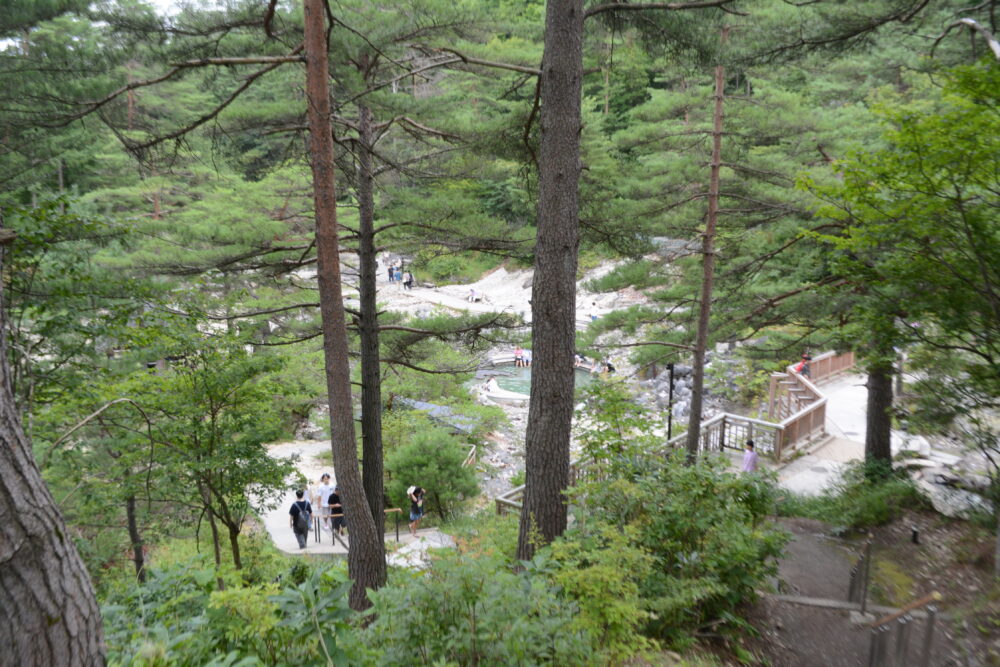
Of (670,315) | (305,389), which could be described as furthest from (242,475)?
(670,315)

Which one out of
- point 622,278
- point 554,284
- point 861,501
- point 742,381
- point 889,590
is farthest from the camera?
point 742,381

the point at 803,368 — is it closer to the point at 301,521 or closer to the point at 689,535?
the point at 301,521

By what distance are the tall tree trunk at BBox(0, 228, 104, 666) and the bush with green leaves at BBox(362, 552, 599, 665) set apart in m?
1.46

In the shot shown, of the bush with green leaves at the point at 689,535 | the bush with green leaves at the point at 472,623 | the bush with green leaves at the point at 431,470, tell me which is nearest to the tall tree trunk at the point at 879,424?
the bush with green leaves at the point at 689,535

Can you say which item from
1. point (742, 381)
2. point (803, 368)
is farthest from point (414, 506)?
point (742, 381)

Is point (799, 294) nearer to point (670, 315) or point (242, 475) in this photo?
point (670, 315)

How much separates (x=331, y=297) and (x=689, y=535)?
13.7ft

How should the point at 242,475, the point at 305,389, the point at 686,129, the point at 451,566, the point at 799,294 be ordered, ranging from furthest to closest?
the point at 686,129, the point at 799,294, the point at 305,389, the point at 242,475, the point at 451,566

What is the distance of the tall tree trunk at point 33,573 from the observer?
5.35ft

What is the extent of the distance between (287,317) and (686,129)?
9.10 m

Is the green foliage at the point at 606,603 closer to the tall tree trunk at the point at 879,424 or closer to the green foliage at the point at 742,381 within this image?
the tall tree trunk at the point at 879,424

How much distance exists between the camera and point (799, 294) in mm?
11250

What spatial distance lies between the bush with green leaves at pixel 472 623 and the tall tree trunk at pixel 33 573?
1.46 m

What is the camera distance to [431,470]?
14586mm
